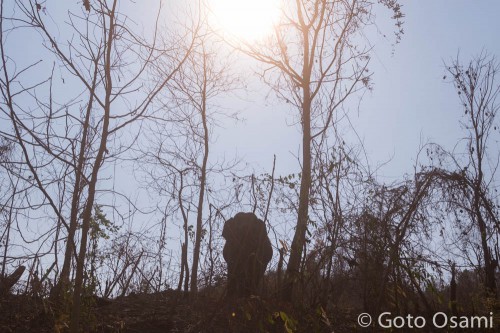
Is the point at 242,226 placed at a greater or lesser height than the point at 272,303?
greater

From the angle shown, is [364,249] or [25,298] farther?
[25,298]

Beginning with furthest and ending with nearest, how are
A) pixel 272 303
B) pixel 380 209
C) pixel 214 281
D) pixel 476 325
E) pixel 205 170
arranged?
pixel 205 170, pixel 214 281, pixel 380 209, pixel 476 325, pixel 272 303

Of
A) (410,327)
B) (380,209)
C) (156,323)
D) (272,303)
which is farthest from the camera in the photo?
(156,323)

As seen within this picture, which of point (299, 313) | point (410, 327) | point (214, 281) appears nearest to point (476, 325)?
point (410, 327)

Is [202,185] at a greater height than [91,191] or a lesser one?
greater

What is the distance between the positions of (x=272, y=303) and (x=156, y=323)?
3757 millimetres

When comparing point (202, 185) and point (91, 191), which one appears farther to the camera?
point (202, 185)

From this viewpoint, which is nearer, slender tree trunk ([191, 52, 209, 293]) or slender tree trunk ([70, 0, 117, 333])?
slender tree trunk ([70, 0, 117, 333])

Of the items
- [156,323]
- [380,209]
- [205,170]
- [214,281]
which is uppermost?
[205,170]

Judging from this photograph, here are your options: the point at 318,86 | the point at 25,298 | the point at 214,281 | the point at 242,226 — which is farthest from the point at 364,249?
the point at 318,86

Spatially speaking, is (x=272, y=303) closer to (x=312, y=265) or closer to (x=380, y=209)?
(x=312, y=265)

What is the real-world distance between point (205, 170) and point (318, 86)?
410cm

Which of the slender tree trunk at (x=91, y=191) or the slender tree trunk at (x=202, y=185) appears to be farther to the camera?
the slender tree trunk at (x=202, y=185)

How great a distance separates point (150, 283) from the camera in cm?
977
